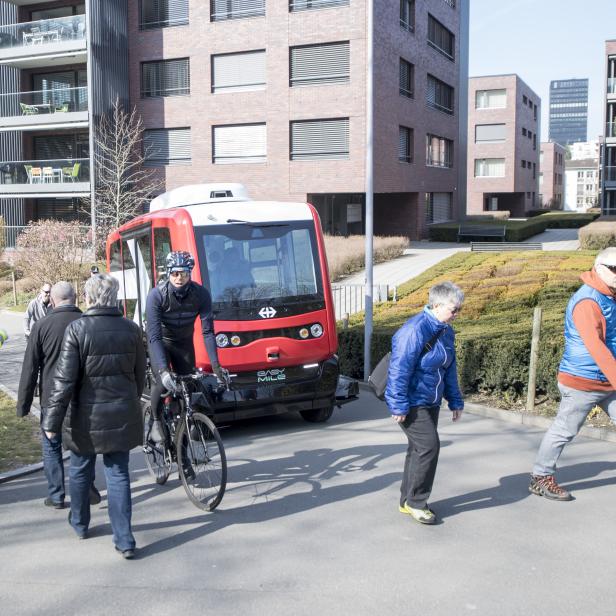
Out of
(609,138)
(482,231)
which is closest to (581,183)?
(609,138)

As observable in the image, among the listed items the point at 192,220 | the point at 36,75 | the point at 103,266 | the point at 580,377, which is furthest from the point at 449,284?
the point at 36,75

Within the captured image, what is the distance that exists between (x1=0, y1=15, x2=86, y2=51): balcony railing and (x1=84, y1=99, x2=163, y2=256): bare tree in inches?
127

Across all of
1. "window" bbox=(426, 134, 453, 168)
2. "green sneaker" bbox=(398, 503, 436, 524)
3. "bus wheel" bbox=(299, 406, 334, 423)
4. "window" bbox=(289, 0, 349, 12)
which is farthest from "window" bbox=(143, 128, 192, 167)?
"green sneaker" bbox=(398, 503, 436, 524)

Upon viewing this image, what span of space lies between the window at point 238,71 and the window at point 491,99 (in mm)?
39151

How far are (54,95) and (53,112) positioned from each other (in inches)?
36.2

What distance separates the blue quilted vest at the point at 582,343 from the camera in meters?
5.76

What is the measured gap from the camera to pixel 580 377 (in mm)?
5898

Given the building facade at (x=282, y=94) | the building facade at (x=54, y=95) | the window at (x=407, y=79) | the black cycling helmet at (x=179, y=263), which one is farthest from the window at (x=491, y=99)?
the black cycling helmet at (x=179, y=263)

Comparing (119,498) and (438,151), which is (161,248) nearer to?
(119,498)

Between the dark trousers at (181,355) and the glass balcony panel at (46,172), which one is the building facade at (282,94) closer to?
the glass balcony panel at (46,172)

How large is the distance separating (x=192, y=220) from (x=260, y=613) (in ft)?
17.2

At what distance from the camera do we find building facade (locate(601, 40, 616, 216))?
48312 mm

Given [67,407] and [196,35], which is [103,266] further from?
[67,407]

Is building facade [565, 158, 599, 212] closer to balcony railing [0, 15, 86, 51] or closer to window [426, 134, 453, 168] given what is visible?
window [426, 134, 453, 168]
